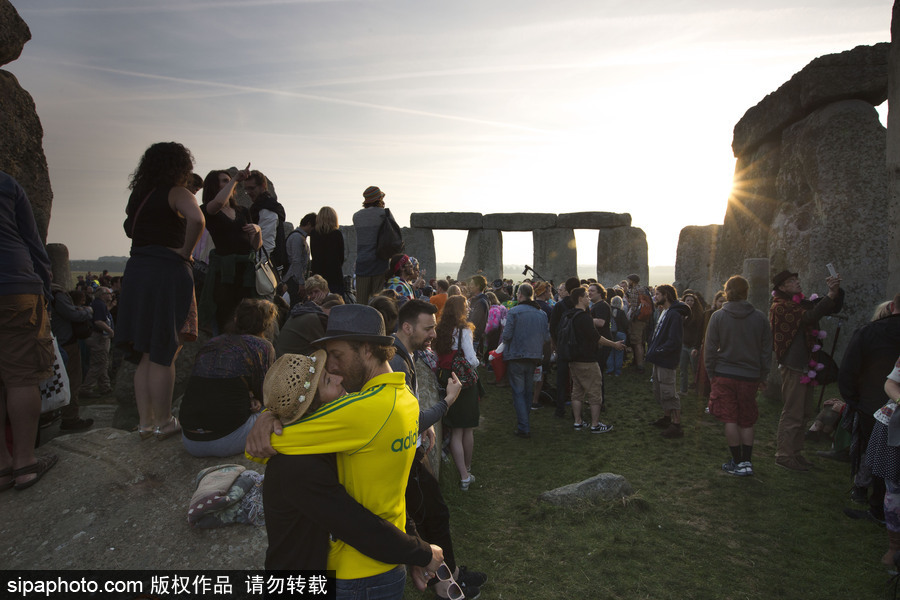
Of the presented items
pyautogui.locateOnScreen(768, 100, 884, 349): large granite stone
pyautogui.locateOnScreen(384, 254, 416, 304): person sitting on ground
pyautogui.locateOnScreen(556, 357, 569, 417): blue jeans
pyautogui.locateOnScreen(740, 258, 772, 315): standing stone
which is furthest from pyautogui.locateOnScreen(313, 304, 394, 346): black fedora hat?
pyautogui.locateOnScreen(768, 100, 884, 349): large granite stone

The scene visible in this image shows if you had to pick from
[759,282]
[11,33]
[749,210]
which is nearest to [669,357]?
[759,282]

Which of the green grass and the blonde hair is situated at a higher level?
the blonde hair

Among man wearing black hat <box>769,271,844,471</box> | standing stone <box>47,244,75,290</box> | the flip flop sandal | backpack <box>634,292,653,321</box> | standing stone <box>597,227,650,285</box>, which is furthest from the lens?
standing stone <box>597,227,650,285</box>

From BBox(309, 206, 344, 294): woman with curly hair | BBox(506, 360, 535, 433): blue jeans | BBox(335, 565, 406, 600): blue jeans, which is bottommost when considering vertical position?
BBox(506, 360, 535, 433): blue jeans

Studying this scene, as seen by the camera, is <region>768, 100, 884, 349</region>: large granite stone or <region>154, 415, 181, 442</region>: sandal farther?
<region>768, 100, 884, 349</region>: large granite stone

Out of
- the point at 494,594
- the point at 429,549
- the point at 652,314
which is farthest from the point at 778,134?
the point at 429,549

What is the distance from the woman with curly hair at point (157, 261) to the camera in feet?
11.7

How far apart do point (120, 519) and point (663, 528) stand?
4.00 metres

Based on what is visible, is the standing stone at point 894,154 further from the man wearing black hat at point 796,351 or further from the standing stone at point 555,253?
the standing stone at point 555,253

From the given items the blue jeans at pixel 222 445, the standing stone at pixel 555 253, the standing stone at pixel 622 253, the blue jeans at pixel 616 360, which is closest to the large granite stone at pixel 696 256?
the standing stone at pixel 622 253

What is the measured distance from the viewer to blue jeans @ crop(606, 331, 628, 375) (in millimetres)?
10767

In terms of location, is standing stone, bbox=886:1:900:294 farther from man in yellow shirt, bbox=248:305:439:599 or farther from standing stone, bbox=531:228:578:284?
standing stone, bbox=531:228:578:284

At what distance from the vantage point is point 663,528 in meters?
4.46

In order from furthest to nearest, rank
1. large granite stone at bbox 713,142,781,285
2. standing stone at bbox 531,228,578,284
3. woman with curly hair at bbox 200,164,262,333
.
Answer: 1. standing stone at bbox 531,228,578,284
2. large granite stone at bbox 713,142,781,285
3. woman with curly hair at bbox 200,164,262,333
